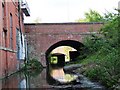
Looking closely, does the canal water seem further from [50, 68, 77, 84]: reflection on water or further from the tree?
the tree

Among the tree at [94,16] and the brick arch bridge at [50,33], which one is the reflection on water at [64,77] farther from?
the tree at [94,16]

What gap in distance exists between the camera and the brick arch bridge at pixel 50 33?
104 feet

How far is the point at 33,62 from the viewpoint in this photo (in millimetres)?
31234

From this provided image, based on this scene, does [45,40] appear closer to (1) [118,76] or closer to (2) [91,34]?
(2) [91,34]

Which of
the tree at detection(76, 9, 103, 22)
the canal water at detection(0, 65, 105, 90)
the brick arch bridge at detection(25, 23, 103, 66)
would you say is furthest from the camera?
the tree at detection(76, 9, 103, 22)

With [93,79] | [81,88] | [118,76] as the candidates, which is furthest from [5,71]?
[118,76]

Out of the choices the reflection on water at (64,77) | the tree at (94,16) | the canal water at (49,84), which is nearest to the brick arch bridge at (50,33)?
the tree at (94,16)

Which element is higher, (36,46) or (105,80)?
(36,46)

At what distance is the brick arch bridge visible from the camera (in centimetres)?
3170

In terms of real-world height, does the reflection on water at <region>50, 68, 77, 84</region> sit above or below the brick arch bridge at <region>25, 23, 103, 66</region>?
below

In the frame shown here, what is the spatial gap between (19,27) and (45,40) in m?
3.93

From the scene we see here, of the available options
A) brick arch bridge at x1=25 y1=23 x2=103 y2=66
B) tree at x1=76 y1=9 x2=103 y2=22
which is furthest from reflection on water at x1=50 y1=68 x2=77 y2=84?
tree at x1=76 y1=9 x2=103 y2=22

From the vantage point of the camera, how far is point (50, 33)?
31.9 meters

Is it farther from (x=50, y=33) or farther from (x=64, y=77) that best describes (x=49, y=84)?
(x=50, y=33)
